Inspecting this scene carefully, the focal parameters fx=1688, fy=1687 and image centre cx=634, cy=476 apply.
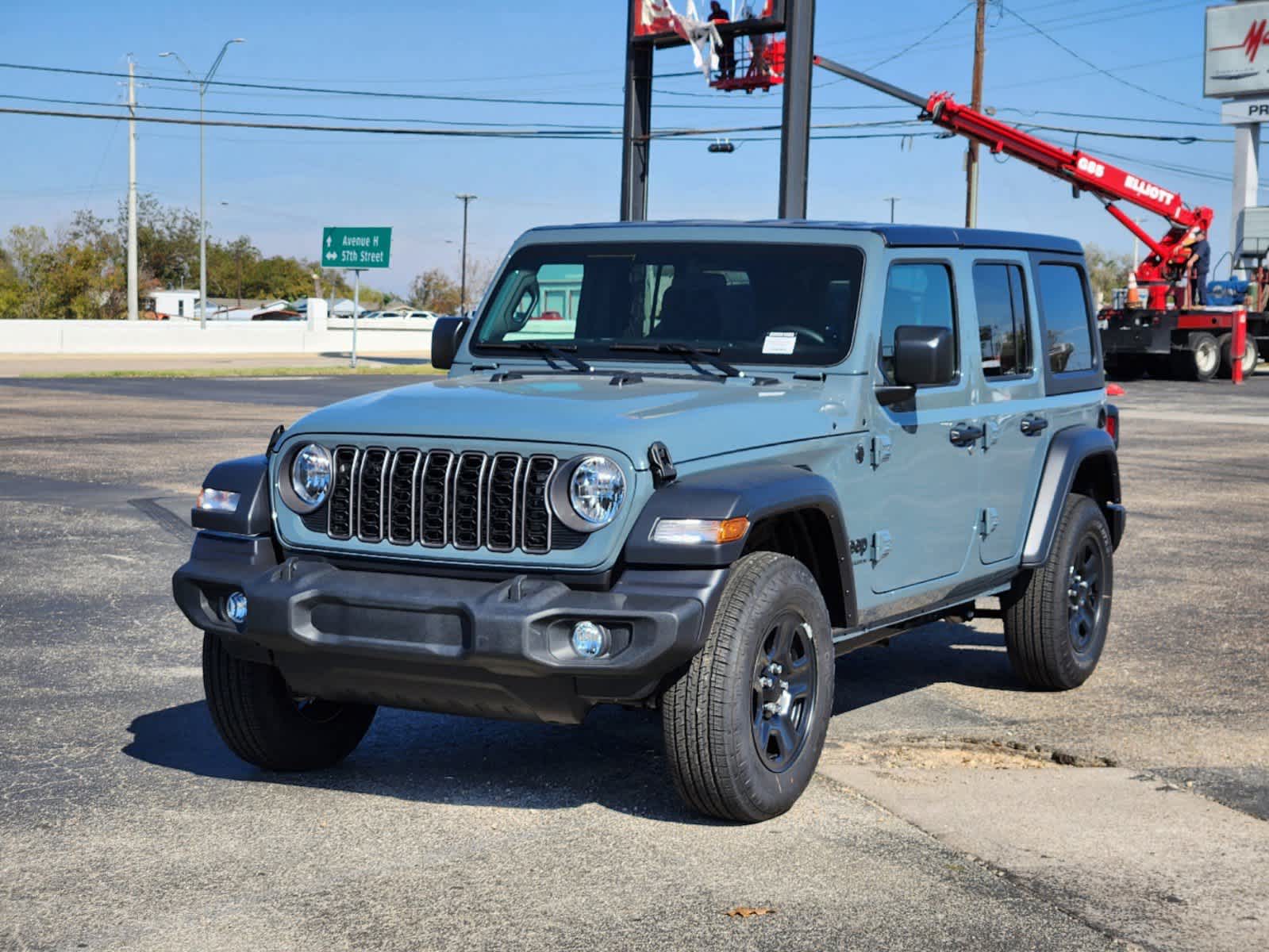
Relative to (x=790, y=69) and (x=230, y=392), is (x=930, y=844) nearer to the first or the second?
(x=790, y=69)

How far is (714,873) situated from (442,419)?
1617 millimetres

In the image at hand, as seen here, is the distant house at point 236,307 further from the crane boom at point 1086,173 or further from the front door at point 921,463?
the front door at point 921,463

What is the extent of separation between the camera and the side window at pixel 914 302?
6.26 metres

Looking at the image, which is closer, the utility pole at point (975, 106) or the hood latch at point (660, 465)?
the hood latch at point (660, 465)

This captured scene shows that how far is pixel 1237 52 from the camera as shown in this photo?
2261 inches

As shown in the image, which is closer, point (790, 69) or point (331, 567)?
point (331, 567)

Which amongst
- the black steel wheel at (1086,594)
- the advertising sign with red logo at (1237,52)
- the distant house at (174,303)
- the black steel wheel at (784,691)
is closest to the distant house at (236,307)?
the distant house at (174,303)

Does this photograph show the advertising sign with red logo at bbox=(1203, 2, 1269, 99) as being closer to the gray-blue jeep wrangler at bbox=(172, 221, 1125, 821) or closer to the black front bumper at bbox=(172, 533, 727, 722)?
the gray-blue jeep wrangler at bbox=(172, 221, 1125, 821)

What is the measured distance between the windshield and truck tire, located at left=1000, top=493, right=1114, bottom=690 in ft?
6.03

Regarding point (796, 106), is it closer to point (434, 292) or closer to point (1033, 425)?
point (1033, 425)

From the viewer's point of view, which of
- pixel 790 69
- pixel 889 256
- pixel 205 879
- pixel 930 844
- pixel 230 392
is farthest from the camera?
pixel 230 392

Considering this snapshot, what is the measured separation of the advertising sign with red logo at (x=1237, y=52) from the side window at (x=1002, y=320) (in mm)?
54059

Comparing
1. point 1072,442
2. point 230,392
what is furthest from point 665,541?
point 230,392

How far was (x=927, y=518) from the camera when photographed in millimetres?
6457
